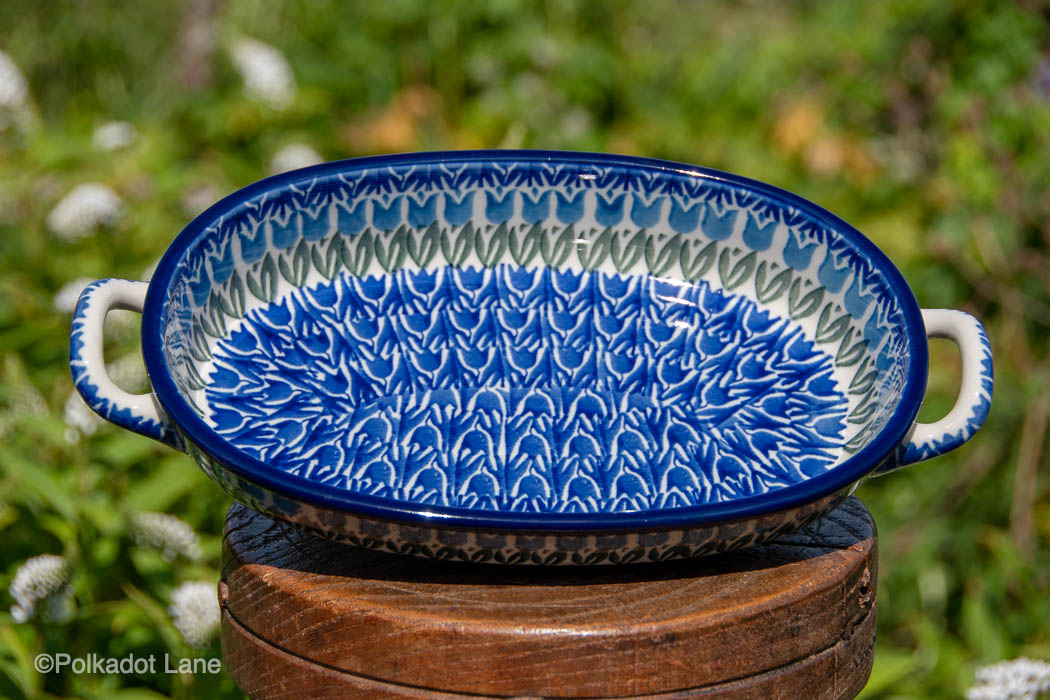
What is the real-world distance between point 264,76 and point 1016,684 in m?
2.61

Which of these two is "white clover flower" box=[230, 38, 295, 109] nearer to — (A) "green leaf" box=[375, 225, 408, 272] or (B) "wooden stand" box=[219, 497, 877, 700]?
(A) "green leaf" box=[375, 225, 408, 272]

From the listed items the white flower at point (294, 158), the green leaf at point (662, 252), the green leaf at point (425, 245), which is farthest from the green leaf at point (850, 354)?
the white flower at point (294, 158)

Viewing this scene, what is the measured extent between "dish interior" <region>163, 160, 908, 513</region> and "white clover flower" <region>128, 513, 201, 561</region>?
59 centimetres

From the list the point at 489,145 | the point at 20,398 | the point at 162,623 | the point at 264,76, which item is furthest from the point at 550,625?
the point at 489,145

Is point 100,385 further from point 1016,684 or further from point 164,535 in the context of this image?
point 1016,684

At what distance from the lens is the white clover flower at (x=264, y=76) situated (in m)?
3.30

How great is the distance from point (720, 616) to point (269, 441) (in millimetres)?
446

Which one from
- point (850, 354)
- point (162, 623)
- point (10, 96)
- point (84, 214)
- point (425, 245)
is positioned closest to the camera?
point (850, 354)

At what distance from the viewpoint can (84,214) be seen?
2262 millimetres

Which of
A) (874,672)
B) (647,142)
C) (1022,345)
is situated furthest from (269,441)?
(647,142)

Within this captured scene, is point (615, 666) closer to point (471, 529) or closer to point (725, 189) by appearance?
point (471, 529)

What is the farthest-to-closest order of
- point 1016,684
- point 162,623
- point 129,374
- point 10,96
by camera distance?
point 10,96 < point 129,374 < point 162,623 < point 1016,684

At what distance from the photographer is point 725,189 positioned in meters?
1.37

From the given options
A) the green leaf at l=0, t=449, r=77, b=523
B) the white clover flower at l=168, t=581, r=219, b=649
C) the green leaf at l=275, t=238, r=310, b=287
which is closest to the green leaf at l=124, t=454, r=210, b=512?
the green leaf at l=0, t=449, r=77, b=523
